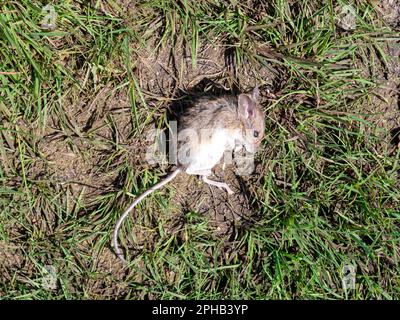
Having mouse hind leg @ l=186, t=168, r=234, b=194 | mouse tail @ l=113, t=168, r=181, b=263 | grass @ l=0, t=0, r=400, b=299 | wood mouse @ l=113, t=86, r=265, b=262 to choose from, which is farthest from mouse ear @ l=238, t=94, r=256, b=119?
mouse tail @ l=113, t=168, r=181, b=263

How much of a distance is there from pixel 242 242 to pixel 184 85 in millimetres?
1543

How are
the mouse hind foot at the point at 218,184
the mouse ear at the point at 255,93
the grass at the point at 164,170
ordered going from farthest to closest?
the mouse hind foot at the point at 218,184
the grass at the point at 164,170
the mouse ear at the point at 255,93

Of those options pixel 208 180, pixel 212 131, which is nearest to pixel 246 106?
pixel 212 131

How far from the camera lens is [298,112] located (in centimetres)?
439

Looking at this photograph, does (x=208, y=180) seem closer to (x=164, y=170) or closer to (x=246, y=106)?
(x=164, y=170)

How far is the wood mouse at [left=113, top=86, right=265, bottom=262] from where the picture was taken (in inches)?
157

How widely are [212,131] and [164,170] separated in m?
0.64

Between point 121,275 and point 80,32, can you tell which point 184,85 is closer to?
point 80,32

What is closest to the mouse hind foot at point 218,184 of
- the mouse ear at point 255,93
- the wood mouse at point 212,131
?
the wood mouse at point 212,131

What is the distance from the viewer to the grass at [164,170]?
4.22m

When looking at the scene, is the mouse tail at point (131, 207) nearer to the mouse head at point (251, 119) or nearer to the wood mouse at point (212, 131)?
the wood mouse at point (212, 131)

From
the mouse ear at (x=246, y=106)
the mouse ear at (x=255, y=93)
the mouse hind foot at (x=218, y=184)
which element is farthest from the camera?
the mouse hind foot at (x=218, y=184)

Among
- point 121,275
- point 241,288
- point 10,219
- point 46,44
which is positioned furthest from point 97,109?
point 241,288

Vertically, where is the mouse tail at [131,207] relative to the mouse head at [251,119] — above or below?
below
